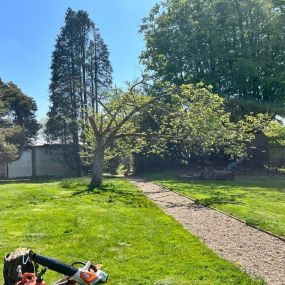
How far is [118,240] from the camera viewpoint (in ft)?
22.2

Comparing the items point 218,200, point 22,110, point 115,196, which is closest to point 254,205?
point 218,200

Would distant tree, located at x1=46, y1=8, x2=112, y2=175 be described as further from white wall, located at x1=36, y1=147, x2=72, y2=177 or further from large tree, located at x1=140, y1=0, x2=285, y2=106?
large tree, located at x1=140, y1=0, x2=285, y2=106

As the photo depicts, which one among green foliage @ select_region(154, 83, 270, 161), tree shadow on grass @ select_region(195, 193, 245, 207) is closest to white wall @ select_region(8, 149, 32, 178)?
green foliage @ select_region(154, 83, 270, 161)

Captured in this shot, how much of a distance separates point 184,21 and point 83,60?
28.6ft

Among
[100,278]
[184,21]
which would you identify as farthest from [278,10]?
[100,278]

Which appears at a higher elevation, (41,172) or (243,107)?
(243,107)

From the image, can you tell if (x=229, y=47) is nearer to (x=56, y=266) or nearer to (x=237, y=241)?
(x=237, y=241)

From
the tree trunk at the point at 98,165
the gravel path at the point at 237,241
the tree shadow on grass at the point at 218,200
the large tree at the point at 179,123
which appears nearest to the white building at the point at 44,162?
the large tree at the point at 179,123

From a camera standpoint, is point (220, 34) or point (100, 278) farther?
point (220, 34)

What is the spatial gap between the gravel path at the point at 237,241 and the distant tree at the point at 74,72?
22.0m

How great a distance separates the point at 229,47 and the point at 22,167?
17627mm

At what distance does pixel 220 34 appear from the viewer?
2911cm

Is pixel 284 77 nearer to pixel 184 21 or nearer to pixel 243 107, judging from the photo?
pixel 243 107

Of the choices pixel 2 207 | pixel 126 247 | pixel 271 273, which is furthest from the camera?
pixel 2 207
